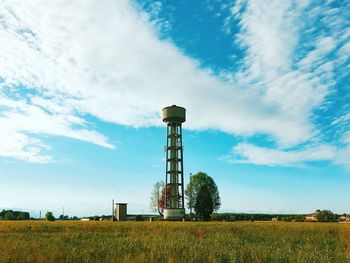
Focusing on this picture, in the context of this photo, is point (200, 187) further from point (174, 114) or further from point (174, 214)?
point (174, 114)

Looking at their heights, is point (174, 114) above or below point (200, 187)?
above

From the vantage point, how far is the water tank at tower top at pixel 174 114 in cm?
7050

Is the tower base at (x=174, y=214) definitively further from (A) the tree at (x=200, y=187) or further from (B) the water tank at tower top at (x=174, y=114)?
(B) the water tank at tower top at (x=174, y=114)

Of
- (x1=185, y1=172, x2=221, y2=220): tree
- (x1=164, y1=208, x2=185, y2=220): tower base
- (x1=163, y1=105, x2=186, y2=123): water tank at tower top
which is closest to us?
(x1=164, y1=208, x2=185, y2=220): tower base

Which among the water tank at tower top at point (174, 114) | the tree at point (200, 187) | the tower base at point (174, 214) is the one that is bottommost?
the tower base at point (174, 214)

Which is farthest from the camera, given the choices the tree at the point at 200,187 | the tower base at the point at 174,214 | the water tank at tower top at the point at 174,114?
the tree at the point at 200,187

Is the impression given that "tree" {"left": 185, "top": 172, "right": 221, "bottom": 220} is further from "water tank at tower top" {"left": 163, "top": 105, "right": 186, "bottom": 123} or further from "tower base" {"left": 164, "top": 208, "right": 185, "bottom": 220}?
"water tank at tower top" {"left": 163, "top": 105, "right": 186, "bottom": 123}

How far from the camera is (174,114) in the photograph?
231 feet

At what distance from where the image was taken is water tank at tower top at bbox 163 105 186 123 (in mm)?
70500

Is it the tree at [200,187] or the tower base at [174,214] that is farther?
the tree at [200,187]

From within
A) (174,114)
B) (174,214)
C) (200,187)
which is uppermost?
(174,114)

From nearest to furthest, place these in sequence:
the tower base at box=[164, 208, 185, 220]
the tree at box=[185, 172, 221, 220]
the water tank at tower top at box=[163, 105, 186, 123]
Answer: the tower base at box=[164, 208, 185, 220]
the water tank at tower top at box=[163, 105, 186, 123]
the tree at box=[185, 172, 221, 220]

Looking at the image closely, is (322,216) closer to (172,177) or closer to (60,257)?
(172,177)

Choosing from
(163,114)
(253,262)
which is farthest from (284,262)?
(163,114)
